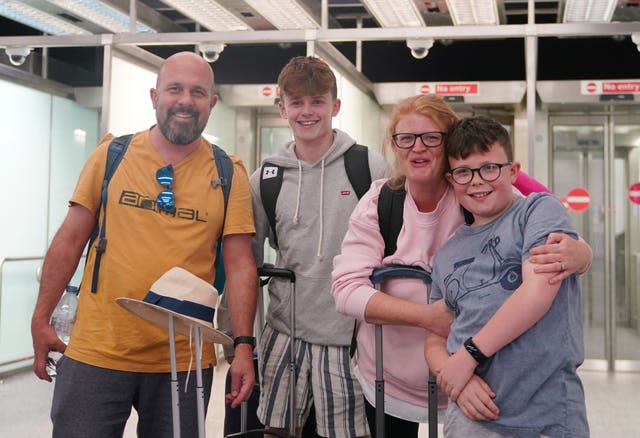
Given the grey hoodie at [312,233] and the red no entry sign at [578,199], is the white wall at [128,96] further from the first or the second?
the red no entry sign at [578,199]

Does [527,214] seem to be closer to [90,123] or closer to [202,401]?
[202,401]

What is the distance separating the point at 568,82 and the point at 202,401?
20.2 ft

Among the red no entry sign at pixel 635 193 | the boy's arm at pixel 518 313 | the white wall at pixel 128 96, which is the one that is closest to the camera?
the boy's arm at pixel 518 313

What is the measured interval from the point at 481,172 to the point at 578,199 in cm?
622

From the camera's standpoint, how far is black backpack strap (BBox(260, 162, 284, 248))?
270 cm

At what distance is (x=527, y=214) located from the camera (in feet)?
6.15

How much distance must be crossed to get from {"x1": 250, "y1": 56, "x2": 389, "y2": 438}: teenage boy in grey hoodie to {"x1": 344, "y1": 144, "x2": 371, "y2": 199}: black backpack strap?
0.06 feet

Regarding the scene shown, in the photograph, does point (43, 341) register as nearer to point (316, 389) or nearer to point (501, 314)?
point (316, 389)

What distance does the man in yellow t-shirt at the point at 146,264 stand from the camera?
2.29 metres

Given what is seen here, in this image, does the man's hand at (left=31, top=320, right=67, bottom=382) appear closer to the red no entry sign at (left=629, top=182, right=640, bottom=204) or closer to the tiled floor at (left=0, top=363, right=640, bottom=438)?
the tiled floor at (left=0, top=363, right=640, bottom=438)

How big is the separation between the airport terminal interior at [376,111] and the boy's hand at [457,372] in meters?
3.95

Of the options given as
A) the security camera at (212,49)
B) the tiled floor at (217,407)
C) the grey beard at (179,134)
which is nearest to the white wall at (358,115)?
the security camera at (212,49)

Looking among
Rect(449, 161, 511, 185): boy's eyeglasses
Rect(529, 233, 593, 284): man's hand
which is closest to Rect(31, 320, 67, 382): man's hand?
Rect(449, 161, 511, 185): boy's eyeglasses

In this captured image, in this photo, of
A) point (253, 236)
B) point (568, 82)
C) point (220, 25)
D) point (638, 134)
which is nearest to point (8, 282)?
point (220, 25)
